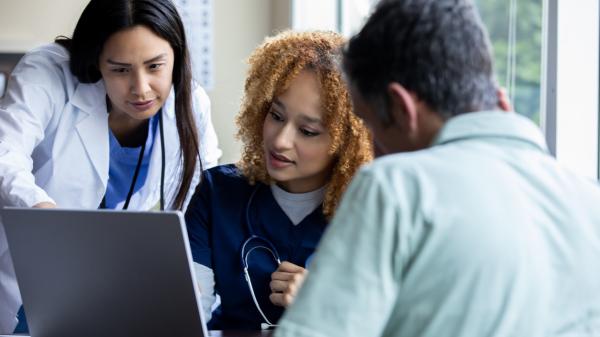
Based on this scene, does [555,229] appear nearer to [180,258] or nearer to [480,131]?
[480,131]

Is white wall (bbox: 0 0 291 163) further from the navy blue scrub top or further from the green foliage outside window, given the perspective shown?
the navy blue scrub top

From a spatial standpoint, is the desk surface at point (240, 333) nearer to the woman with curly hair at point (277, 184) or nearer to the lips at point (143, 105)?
the woman with curly hair at point (277, 184)

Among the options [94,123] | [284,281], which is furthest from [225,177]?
[94,123]

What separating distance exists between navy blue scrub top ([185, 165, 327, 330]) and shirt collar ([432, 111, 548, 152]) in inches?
29.9

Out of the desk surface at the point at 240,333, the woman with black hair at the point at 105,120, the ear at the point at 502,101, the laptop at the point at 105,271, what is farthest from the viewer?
the woman with black hair at the point at 105,120

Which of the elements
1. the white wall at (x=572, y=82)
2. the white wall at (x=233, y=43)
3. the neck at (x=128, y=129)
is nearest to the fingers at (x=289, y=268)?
the neck at (x=128, y=129)

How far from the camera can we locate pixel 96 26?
5.85 ft

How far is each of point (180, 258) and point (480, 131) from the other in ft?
1.48

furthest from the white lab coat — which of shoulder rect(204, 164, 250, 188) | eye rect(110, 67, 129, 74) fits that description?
shoulder rect(204, 164, 250, 188)

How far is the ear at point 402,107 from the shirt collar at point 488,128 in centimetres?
3

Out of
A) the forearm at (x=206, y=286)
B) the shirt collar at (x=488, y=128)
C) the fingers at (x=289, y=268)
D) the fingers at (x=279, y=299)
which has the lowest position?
the forearm at (x=206, y=286)

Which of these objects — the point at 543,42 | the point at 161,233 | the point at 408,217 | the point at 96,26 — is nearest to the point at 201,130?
the point at 96,26

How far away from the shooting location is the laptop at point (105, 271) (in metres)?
1.11

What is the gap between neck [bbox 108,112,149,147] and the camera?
204cm
